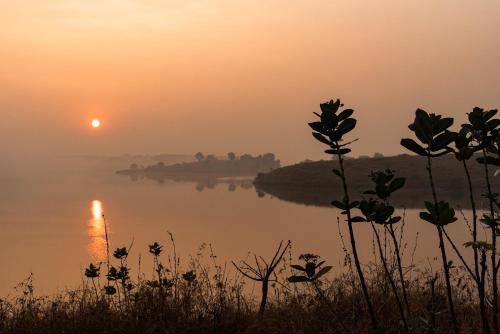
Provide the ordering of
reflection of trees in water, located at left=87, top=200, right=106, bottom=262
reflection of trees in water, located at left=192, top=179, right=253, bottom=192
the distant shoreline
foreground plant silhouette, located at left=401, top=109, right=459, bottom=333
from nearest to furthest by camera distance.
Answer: foreground plant silhouette, located at left=401, top=109, right=459, bottom=333 → reflection of trees in water, located at left=87, top=200, right=106, bottom=262 → the distant shoreline → reflection of trees in water, located at left=192, top=179, right=253, bottom=192

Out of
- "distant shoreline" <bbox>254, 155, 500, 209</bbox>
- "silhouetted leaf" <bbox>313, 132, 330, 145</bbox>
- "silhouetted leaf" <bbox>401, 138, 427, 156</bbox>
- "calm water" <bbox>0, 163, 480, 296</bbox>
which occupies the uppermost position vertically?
"distant shoreline" <bbox>254, 155, 500, 209</bbox>

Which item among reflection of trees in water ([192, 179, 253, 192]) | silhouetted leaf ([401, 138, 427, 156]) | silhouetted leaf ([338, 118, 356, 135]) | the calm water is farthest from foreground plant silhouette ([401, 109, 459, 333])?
reflection of trees in water ([192, 179, 253, 192])

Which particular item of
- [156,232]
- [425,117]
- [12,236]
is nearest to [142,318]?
[425,117]

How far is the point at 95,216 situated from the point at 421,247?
34.7 meters

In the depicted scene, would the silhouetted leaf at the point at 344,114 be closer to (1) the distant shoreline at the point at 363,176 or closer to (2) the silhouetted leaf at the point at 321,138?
(2) the silhouetted leaf at the point at 321,138

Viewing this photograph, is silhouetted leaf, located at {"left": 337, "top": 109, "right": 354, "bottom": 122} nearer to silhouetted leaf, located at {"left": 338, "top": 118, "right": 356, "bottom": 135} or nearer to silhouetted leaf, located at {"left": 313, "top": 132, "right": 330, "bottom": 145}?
silhouetted leaf, located at {"left": 338, "top": 118, "right": 356, "bottom": 135}

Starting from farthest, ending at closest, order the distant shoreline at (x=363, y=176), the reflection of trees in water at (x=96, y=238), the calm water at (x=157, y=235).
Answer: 1. the distant shoreline at (x=363, y=176)
2. the reflection of trees in water at (x=96, y=238)
3. the calm water at (x=157, y=235)

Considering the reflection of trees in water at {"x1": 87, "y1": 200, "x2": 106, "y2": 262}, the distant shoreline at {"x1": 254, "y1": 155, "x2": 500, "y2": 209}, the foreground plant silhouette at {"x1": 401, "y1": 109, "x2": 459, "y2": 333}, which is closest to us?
the foreground plant silhouette at {"x1": 401, "y1": 109, "x2": 459, "y2": 333}

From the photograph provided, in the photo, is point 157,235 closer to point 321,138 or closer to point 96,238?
point 96,238

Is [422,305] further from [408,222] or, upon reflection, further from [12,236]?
[12,236]

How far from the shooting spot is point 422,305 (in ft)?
25.2

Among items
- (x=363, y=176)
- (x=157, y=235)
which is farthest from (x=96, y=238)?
(x=363, y=176)

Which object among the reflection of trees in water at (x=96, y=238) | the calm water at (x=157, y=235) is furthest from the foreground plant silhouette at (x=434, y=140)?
the reflection of trees in water at (x=96, y=238)

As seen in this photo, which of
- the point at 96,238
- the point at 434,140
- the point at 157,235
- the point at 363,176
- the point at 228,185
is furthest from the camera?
the point at 228,185
